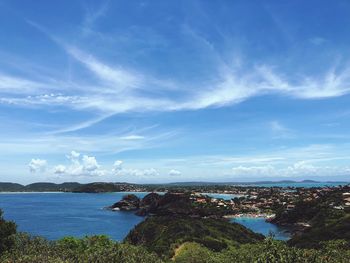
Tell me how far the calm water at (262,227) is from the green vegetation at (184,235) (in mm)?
30338

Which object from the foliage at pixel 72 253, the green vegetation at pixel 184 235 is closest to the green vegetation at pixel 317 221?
the green vegetation at pixel 184 235

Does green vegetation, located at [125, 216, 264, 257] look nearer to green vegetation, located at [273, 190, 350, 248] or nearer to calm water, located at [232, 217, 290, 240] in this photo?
green vegetation, located at [273, 190, 350, 248]

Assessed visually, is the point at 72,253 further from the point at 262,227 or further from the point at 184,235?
the point at 262,227

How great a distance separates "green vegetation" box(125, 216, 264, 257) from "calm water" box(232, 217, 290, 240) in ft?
99.5

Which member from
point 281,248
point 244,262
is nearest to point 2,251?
point 244,262

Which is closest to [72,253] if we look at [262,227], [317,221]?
[317,221]

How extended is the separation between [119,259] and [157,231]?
261 ft

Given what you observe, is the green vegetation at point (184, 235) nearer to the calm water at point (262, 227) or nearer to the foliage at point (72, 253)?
the foliage at point (72, 253)

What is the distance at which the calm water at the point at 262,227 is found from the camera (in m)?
151

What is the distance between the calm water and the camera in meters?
151

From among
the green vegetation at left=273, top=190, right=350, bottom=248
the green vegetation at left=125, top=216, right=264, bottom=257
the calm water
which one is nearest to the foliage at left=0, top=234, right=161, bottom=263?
the green vegetation at left=125, top=216, right=264, bottom=257

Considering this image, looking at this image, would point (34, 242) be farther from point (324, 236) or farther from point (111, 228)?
point (111, 228)

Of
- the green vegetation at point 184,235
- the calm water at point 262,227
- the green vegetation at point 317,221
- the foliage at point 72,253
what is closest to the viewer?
the foliage at point 72,253

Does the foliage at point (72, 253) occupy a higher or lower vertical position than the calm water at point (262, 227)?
higher
